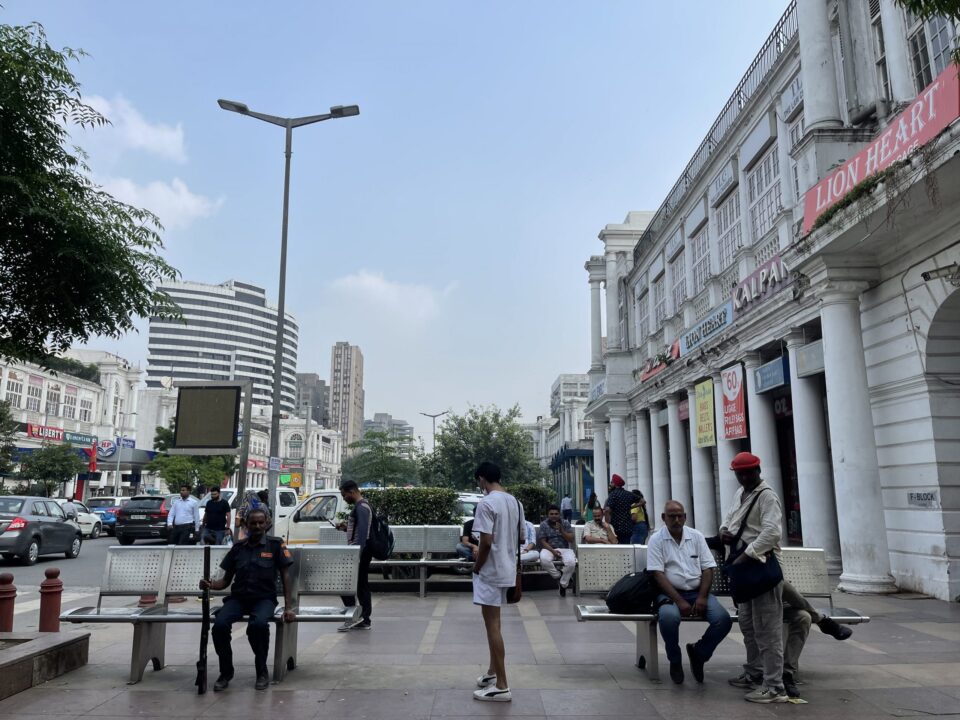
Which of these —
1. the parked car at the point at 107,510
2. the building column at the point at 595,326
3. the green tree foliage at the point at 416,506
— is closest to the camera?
the green tree foliage at the point at 416,506

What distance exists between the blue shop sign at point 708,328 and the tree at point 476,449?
24.6 metres

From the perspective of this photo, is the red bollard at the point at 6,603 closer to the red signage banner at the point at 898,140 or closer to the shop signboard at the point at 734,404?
the red signage banner at the point at 898,140

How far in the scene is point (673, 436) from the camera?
77.5 feet

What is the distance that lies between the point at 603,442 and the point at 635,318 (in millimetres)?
7073

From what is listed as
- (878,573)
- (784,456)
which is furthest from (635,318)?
(878,573)

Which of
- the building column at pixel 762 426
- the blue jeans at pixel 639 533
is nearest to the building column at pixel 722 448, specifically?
the building column at pixel 762 426

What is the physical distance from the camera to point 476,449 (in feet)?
147

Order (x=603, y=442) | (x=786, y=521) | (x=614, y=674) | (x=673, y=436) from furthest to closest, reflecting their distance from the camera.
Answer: (x=603, y=442)
(x=673, y=436)
(x=786, y=521)
(x=614, y=674)

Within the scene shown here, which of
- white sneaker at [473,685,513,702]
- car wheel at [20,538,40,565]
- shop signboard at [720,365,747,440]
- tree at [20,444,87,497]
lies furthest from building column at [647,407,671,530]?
tree at [20,444,87,497]

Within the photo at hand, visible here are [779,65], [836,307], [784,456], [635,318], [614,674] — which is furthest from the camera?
[635,318]

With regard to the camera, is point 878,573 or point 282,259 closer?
point 878,573

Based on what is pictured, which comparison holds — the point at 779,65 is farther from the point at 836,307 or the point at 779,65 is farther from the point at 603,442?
the point at 603,442

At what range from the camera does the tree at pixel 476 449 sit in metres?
44.6

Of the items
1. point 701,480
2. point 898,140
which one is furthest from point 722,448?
point 898,140
